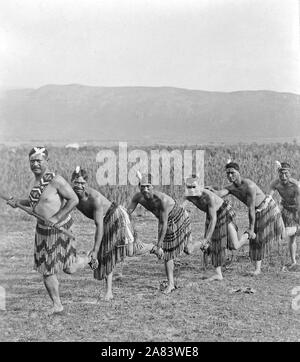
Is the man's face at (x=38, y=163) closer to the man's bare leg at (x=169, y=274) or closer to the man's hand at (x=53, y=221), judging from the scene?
the man's hand at (x=53, y=221)

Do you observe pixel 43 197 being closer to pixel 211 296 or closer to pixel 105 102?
pixel 211 296

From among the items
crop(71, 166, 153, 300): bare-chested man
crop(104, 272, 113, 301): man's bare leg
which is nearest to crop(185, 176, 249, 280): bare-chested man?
crop(71, 166, 153, 300): bare-chested man

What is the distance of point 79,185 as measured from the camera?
6676mm

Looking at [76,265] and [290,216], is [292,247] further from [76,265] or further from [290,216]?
[76,265]

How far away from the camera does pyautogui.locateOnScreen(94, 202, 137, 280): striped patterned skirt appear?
23.1ft

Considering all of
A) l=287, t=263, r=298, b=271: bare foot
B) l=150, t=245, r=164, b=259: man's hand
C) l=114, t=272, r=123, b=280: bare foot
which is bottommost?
l=114, t=272, r=123, b=280: bare foot

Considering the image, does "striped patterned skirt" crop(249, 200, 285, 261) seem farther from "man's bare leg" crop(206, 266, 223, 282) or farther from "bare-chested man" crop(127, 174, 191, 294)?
"bare-chested man" crop(127, 174, 191, 294)

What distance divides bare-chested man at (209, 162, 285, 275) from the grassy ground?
15.1 inches

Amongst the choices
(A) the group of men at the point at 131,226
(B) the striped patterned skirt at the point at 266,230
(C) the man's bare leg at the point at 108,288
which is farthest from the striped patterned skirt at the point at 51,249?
(B) the striped patterned skirt at the point at 266,230
